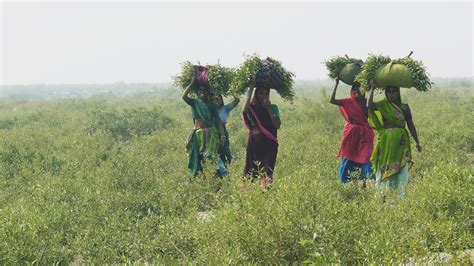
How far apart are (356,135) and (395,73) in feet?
5.08

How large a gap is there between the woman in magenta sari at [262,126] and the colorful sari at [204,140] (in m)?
0.94

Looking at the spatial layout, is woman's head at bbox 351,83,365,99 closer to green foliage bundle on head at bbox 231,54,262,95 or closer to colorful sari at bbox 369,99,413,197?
colorful sari at bbox 369,99,413,197

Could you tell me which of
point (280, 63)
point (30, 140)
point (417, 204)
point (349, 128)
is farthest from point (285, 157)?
point (30, 140)

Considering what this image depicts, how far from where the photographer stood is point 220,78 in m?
6.41

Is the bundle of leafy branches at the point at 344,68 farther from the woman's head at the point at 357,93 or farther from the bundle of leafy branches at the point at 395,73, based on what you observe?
the bundle of leafy branches at the point at 395,73

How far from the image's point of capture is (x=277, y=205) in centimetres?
373

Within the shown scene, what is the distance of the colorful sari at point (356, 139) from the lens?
6449 millimetres

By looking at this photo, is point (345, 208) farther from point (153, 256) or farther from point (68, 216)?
point (68, 216)

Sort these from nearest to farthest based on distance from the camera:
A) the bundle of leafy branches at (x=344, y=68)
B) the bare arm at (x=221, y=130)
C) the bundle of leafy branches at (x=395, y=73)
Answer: the bundle of leafy branches at (x=395, y=73) → the bundle of leafy branches at (x=344, y=68) → the bare arm at (x=221, y=130)

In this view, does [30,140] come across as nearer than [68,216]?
No

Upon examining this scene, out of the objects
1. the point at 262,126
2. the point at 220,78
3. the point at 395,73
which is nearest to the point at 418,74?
the point at 395,73

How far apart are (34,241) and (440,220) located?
3.80 m

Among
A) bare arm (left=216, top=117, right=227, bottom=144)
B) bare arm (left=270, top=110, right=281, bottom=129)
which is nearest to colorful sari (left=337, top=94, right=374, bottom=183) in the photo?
bare arm (left=270, top=110, right=281, bottom=129)

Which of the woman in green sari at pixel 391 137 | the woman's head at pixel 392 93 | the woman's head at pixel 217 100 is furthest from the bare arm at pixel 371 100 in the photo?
the woman's head at pixel 217 100
